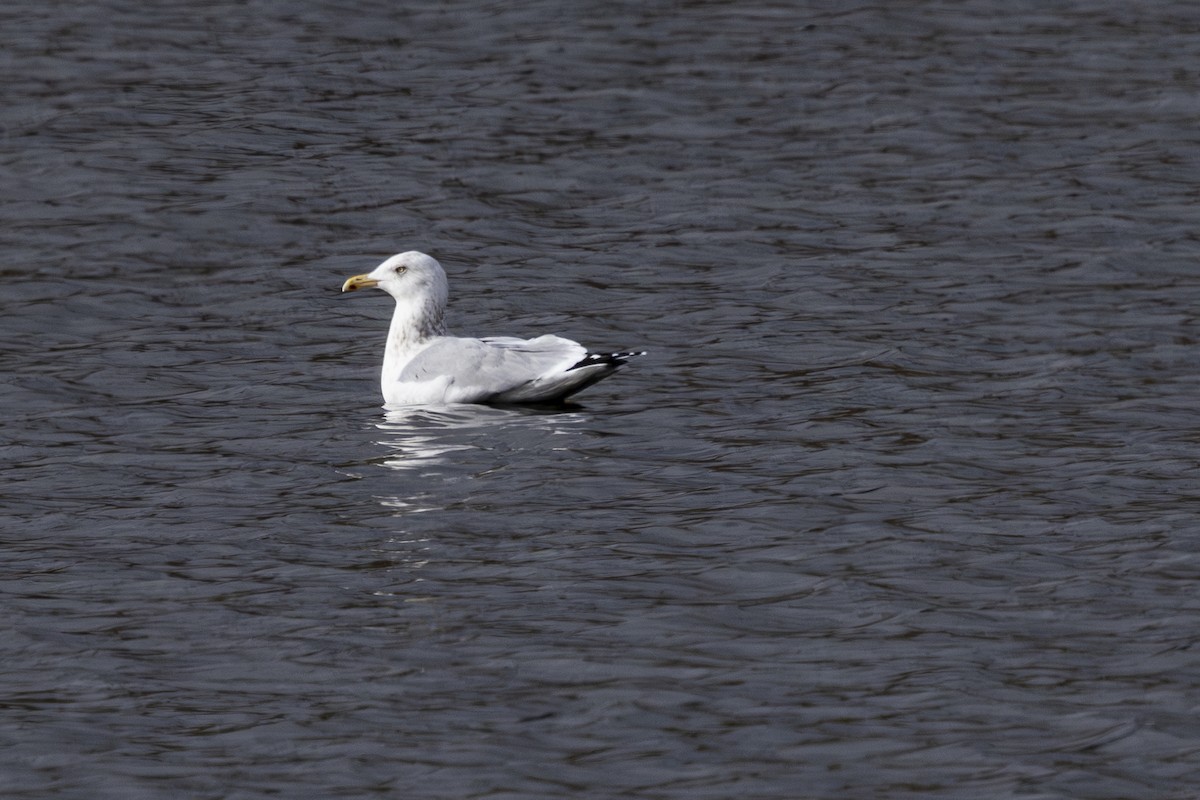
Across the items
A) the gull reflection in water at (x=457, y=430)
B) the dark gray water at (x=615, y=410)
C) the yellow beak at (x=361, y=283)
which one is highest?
the yellow beak at (x=361, y=283)

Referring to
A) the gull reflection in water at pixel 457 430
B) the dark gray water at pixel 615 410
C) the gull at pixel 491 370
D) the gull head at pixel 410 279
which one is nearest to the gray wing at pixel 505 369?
the gull at pixel 491 370

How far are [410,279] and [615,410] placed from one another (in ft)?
6.58

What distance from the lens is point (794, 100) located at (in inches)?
994

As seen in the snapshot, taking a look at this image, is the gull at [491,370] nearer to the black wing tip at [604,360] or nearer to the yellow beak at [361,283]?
the black wing tip at [604,360]

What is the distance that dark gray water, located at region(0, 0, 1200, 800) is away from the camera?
31.4ft

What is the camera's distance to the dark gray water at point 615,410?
377 inches

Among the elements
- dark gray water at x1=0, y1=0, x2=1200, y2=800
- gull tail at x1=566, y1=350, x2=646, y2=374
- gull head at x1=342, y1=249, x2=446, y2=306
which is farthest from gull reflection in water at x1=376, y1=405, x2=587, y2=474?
gull head at x1=342, y1=249, x2=446, y2=306

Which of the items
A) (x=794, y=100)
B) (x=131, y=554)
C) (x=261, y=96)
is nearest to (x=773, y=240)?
(x=794, y=100)

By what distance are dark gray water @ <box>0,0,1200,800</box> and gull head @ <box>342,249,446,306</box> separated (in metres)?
0.86

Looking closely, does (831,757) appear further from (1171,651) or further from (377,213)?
(377,213)

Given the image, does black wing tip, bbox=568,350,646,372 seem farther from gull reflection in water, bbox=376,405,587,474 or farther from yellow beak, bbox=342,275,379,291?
yellow beak, bbox=342,275,379,291

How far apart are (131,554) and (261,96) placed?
14.2 metres

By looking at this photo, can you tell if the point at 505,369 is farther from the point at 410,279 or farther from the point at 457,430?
the point at 410,279

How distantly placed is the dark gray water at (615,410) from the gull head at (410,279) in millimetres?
857
